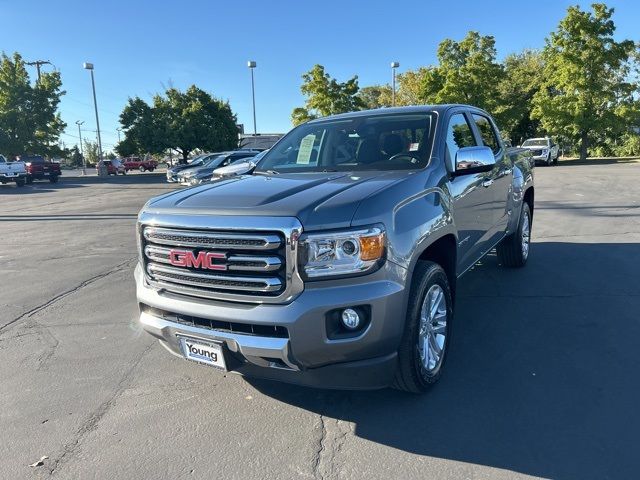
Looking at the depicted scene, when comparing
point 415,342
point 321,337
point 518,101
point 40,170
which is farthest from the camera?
point 518,101

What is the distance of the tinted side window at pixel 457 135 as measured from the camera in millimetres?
3953

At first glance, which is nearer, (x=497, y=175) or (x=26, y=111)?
(x=497, y=175)

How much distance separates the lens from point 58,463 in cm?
276

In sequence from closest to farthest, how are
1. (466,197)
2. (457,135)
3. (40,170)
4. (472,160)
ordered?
(472,160) → (466,197) → (457,135) → (40,170)

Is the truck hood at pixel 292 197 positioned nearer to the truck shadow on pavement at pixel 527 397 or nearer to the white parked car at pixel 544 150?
the truck shadow on pavement at pixel 527 397

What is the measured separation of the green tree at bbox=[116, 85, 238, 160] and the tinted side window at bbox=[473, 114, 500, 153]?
3782 centimetres

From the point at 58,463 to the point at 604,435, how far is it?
3.03 metres

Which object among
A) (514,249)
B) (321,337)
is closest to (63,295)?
(321,337)

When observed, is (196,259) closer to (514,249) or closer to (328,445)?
(328,445)

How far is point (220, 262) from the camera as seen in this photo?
2814 millimetres

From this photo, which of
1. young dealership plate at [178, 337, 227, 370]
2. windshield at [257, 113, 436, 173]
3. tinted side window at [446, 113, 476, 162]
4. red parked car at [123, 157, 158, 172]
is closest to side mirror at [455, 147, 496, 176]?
tinted side window at [446, 113, 476, 162]

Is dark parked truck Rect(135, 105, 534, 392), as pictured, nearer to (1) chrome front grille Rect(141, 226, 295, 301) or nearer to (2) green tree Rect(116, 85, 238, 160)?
(1) chrome front grille Rect(141, 226, 295, 301)

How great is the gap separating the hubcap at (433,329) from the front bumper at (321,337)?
16.5 inches

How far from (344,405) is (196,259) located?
135 centimetres
